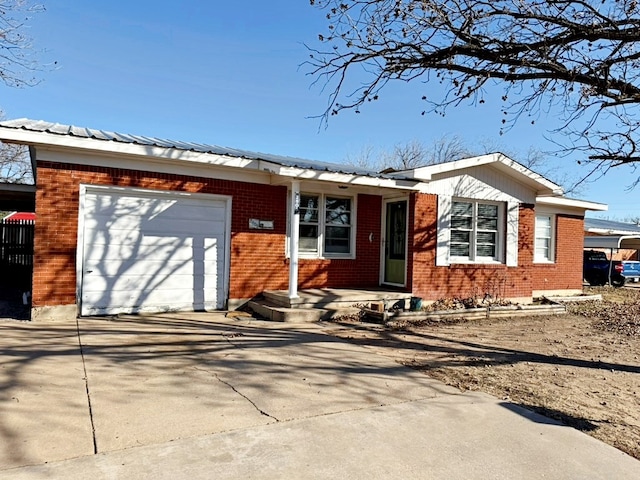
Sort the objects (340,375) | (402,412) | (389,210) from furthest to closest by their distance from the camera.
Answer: (389,210), (340,375), (402,412)

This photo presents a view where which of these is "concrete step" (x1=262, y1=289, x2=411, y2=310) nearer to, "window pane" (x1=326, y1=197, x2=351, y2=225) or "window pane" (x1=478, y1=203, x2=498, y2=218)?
"window pane" (x1=326, y1=197, x2=351, y2=225)

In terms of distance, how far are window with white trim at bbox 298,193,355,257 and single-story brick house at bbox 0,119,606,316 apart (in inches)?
1.1

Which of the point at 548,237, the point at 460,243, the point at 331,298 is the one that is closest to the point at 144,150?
the point at 331,298

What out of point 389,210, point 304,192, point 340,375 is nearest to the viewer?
point 340,375

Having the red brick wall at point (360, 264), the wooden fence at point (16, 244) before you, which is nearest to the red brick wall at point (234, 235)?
the red brick wall at point (360, 264)

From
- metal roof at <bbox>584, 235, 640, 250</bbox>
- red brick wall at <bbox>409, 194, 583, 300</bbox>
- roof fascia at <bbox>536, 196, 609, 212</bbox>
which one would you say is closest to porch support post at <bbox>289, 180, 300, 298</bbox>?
red brick wall at <bbox>409, 194, 583, 300</bbox>

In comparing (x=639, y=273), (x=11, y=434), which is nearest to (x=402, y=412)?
(x=11, y=434)

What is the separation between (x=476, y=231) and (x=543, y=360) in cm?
580

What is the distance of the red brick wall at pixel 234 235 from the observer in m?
8.16

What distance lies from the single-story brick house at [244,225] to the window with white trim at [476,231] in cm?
4

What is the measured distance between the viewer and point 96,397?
4.52 m

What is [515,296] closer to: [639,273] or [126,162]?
[126,162]

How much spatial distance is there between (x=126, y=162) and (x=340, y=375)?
19.2 ft

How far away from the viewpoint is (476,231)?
488 inches
